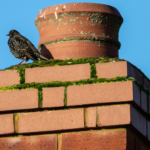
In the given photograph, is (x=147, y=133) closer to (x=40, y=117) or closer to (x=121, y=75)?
(x=121, y=75)

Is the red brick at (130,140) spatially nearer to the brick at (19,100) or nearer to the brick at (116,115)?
the brick at (116,115)

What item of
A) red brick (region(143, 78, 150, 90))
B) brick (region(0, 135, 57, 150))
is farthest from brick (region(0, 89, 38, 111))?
red brick (region(143, 78, 150, 90))

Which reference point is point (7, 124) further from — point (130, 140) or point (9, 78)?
point (130, 140)

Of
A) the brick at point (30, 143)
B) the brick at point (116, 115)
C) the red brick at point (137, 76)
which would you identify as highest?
the red brick at point (137, 76)

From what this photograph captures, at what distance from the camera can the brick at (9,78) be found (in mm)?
1475

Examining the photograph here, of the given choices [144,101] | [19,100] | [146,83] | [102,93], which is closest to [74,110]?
[102,93]

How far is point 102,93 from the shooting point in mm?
1302

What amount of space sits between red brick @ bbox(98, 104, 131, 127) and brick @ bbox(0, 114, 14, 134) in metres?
0.38

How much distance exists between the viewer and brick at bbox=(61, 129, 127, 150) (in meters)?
1.28

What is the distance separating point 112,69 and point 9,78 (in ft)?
1.59

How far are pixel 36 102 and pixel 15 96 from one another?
0.10m

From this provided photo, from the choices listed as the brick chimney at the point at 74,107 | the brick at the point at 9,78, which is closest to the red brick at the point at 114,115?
the brick chimney at the point at 74,107

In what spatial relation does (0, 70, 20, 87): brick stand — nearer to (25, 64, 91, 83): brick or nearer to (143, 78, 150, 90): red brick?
(25, 64, 91, 83): brick

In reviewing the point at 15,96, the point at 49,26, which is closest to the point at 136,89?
the point at 15,96
